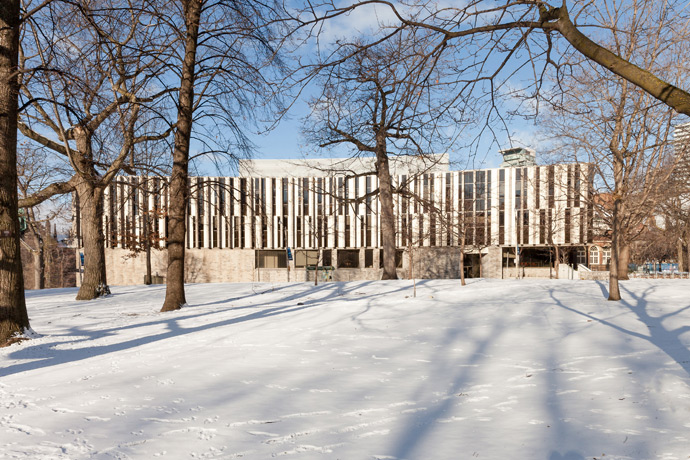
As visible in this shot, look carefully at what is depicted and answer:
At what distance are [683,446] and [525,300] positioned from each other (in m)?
8.08

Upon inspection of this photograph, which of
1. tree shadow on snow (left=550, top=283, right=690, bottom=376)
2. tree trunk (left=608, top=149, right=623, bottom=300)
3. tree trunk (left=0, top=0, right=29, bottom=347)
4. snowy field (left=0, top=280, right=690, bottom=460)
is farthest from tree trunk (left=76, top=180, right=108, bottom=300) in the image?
tree trunk (left=608, top=149, right=623, bottom=300)

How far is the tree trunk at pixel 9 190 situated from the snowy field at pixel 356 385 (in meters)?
0.61

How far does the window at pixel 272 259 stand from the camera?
2008 inches

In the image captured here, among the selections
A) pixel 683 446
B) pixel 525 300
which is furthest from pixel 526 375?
pixel 525 300

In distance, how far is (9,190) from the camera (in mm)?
7828

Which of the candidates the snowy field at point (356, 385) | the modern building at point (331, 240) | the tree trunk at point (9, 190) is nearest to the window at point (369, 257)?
the modern building at point (331, 240)

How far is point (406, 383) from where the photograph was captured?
225 inches

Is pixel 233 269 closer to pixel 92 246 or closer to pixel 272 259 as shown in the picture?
pixel 272 259

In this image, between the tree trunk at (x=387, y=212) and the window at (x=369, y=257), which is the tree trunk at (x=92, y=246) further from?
the window at (x=369, y=257)

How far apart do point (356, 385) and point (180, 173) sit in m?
8.35

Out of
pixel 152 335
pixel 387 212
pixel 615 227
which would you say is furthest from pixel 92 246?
pixel 615 227

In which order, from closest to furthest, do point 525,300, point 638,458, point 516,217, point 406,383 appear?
point 638,458, point 406,383, point 525,300, point 516,217

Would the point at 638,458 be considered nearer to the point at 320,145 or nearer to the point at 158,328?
the point at 158,328

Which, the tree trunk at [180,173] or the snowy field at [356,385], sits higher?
the tree trunk at [180,173]
